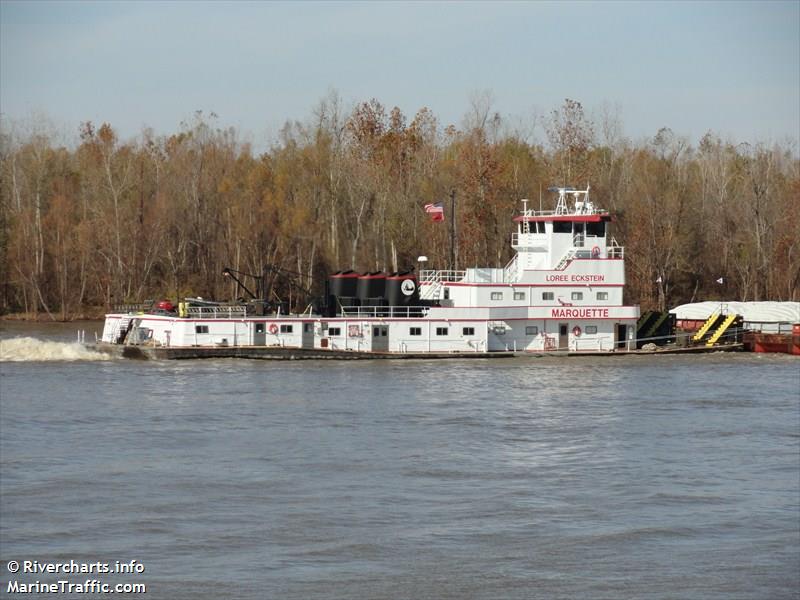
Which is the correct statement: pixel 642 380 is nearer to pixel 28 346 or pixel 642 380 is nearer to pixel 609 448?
pixel 609 448

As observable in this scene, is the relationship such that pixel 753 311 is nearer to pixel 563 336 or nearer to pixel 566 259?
pixel 563 336

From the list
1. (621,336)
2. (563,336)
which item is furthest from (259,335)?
(621,336)

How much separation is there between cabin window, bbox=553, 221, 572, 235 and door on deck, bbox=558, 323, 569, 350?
407 centimetres

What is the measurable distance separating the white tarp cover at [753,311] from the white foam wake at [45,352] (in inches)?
1188

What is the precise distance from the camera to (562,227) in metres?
53.1

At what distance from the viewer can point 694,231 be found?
83.8 metres

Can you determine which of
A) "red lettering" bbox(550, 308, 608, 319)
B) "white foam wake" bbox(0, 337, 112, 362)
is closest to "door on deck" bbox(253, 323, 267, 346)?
"white foam wake" bbox(0, 337, 112, 362)

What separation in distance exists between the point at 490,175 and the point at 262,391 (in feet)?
130

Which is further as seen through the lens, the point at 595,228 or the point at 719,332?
the point at 719,332

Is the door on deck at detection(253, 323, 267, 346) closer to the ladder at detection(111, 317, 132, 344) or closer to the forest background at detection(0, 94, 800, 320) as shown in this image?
the ladder at detection(111, 317, 132, 344)

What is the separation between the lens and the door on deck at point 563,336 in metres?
52.9

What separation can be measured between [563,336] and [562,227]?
4.76 metres

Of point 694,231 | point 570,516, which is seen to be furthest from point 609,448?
point 694,231

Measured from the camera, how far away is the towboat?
2009 inches
